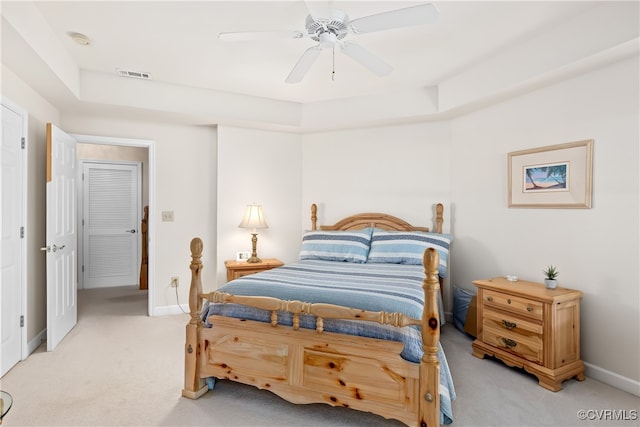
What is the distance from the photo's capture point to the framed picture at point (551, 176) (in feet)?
9.16

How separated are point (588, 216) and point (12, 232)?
4441mm

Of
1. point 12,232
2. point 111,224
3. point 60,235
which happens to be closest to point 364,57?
point 12,232

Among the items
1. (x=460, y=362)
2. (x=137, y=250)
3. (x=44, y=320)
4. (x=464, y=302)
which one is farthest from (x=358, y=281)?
(x=137, y=250)

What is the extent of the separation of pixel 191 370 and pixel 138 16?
8.00 ft

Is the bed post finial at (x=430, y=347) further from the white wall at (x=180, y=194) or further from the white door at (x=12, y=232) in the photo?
the white wall at (x=180, y=194)

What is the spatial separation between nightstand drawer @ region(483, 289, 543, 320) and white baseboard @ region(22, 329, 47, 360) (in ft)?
12.6

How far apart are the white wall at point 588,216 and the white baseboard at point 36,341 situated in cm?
420

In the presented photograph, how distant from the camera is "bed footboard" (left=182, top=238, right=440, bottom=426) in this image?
6.05 feet

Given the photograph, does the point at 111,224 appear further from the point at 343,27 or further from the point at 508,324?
the point at 508,324

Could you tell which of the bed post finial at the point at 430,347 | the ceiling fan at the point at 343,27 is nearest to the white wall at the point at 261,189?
the ceiling fan at the point at 343,27

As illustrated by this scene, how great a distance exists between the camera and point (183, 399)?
7.77 feet

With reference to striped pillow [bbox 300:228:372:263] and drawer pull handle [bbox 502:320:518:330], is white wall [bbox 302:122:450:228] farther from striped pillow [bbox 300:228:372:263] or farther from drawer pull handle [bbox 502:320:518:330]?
drawer pull handle [bbox 502:320:518:330]

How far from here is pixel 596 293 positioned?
2.72 m

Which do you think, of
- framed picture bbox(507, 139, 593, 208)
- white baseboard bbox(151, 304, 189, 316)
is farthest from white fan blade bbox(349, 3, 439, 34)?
white baseboard bbox(151, 304, 189, 316)
